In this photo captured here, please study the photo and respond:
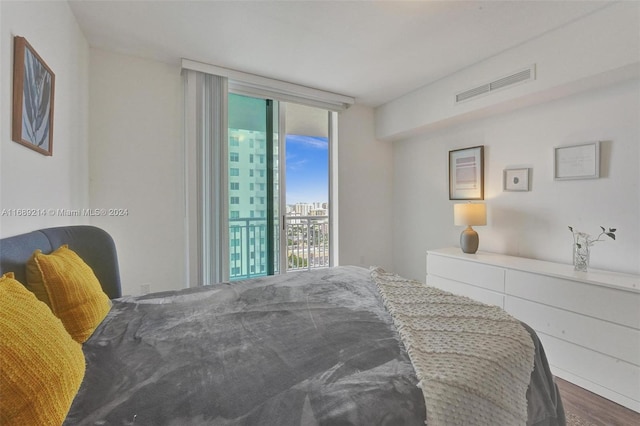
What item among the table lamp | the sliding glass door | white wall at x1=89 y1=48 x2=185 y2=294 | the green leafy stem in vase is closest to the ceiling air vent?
the table lamp

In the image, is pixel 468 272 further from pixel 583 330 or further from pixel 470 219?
pixel 583 330

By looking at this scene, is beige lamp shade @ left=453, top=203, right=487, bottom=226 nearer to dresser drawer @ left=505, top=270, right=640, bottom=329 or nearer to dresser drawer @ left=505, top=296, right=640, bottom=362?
dresser drawer @ left=505, top=270, right=640, bottom=329

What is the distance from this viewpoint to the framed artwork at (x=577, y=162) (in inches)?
90.7

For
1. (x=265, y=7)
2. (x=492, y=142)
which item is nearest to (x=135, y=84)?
Result: (x=265, y=7)

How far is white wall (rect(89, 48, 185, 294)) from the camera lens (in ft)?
8.64

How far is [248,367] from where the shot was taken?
3.06 feet

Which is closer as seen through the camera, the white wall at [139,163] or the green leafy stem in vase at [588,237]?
the green leafy stem in vase at [588,237]

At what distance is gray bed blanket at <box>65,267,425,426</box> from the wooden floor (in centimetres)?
148

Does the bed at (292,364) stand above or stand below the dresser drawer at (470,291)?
above

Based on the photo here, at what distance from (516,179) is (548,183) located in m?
0.27

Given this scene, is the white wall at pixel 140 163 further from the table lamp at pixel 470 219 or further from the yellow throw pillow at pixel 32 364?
the table lamp at pixel 470 219

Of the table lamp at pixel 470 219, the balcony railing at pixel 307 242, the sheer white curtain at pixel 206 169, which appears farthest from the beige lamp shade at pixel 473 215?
the sheer white curtain at pixel 206 169

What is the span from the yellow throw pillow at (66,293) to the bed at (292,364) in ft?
0.13

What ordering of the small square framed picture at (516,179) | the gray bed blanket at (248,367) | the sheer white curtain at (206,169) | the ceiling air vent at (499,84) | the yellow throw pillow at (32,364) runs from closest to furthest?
the yellow throw pillow at (32,364), the gray bed blanket at (248,367), the ceiling air vent at (499,84), the small square framed picture at (516,179), the sheer white curtain at (206,169)
